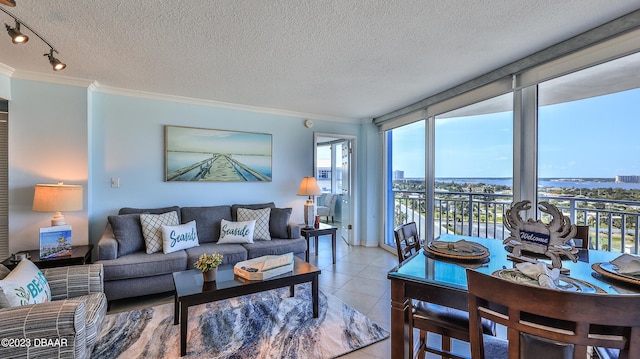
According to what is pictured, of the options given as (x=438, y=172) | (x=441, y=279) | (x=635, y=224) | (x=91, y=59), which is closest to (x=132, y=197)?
(x=91, y=59)

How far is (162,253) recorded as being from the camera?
287cm

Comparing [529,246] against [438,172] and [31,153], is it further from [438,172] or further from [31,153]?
[31,153]

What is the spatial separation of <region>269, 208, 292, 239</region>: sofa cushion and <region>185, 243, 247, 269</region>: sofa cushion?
590 millimetres

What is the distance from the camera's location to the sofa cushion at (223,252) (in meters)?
2.85

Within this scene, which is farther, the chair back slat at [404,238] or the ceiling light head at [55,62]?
the ceiling light head at [55,62]

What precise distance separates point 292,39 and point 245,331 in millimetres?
2355

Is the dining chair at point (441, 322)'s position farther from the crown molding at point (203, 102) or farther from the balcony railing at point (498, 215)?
the crown molding at point (203, 102)

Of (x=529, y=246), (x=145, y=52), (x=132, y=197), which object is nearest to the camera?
(x=529, y=246)

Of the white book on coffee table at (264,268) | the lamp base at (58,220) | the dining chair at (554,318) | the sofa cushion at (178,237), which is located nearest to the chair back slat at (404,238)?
the dining chair at (554,318)

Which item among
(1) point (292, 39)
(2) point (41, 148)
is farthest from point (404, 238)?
(2) point (41, 148)

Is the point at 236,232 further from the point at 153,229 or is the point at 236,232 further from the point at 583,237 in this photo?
the point at 583,237

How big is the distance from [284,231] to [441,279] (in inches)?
105

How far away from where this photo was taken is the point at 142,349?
1.93m

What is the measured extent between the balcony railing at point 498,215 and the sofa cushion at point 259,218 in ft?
7.31
